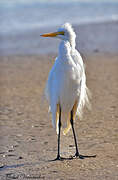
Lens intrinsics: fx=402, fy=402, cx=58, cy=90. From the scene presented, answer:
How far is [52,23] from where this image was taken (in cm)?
2181

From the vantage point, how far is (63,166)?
5.46 meters

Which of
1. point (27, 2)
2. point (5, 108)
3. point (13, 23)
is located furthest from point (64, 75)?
point (27, 2)

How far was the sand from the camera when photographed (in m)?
5.25

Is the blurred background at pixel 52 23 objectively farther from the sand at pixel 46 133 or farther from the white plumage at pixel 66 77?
the white plumage at pixel 66 77

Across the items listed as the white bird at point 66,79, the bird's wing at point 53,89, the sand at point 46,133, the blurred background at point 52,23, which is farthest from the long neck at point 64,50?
the blurred background at point 52,23

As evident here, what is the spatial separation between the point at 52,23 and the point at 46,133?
15392 millimetres

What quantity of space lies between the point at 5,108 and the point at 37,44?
8.71m

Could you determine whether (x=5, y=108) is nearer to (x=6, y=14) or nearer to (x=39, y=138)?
(x=39, y=138)

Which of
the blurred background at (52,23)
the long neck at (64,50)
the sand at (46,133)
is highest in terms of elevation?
the blurred background at (52,23)

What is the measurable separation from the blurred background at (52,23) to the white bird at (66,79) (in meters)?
9.57

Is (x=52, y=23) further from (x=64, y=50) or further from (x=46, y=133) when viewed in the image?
(x=64, y=50)

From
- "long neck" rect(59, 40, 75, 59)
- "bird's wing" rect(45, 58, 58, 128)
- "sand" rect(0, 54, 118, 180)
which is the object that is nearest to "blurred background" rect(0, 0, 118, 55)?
"sand" rect(0, 54, 118, 180)

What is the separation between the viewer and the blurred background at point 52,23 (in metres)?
16.5

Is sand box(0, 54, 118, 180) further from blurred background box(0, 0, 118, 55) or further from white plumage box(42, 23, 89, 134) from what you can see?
blurred background box(0, 0, 118, 55)
